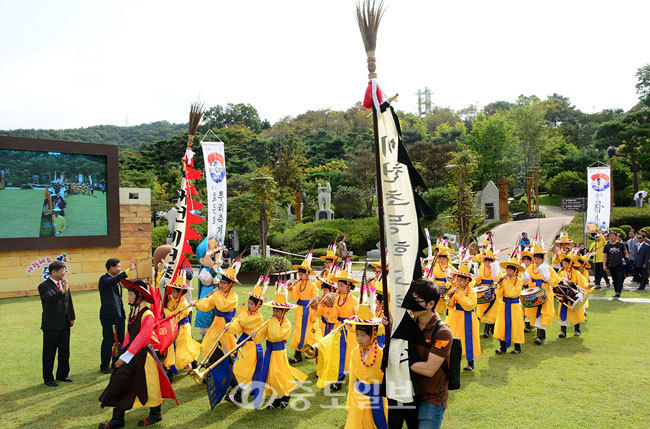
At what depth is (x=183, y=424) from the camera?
541 centimetres

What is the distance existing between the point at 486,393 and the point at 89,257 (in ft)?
46.5

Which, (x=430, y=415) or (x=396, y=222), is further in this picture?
(x=396, y=222)

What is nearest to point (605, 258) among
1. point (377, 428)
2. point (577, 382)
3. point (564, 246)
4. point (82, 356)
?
point (564, 246)

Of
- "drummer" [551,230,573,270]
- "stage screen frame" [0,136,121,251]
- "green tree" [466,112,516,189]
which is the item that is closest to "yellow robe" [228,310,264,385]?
"drummer" [551,230,573,270]

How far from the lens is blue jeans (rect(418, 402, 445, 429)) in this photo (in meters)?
3.62

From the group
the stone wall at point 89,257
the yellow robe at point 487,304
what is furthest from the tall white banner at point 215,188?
the stone wall at point 89,257

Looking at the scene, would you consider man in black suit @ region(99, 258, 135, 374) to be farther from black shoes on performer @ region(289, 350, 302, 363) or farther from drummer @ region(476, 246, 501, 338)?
drummer @ region(476, 246, 501, 338)

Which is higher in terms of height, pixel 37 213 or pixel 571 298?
pixel 37 213

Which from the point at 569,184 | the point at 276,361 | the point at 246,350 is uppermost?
the point at 569,184

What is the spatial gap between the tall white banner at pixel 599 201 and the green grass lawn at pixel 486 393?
760 centimetres

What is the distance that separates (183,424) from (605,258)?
45.2 feet

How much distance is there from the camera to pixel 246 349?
19.4 feet

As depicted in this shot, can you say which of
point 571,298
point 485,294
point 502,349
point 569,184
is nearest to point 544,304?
point 571,298

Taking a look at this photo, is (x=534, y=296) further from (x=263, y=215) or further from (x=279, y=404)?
(x=263, y=215)
